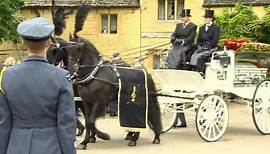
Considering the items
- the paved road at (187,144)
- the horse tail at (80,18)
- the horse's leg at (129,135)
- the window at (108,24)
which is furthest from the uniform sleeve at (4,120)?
the window at (108,24)

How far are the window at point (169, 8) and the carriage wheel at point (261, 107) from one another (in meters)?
22.9

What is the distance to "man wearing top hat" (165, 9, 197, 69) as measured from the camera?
12.4 meters

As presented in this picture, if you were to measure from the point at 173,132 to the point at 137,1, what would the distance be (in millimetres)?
22947

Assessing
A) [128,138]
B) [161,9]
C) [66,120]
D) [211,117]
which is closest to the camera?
[66,120]

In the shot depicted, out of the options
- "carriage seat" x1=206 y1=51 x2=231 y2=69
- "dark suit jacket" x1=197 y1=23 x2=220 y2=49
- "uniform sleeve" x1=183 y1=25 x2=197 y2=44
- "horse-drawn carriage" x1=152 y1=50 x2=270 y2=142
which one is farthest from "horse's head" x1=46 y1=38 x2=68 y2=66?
"dark suit jacket" x1=197 y1=23 x2=220 y2=49

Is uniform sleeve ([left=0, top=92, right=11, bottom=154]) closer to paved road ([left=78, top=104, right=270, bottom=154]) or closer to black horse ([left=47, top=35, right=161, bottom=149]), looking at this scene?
paved road ([left=78, top=104, right=270, bottom=154])

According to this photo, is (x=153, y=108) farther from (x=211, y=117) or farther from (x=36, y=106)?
(x=36, y=106)

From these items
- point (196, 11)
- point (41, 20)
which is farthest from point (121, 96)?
point (196, 11)

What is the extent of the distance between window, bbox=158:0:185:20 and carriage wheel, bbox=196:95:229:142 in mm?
23767

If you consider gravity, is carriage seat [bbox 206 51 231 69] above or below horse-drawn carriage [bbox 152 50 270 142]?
above

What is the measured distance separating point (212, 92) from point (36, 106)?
804 cm

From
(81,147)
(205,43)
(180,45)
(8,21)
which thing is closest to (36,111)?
(81,147)

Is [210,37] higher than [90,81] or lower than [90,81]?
higher

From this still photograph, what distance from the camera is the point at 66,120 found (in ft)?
14.4
